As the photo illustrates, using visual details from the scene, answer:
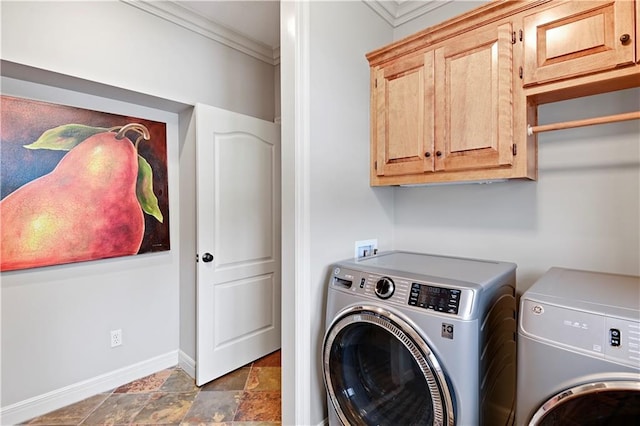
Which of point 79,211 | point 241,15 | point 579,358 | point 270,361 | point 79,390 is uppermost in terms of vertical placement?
point 241,15

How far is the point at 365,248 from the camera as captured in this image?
181 centimetres

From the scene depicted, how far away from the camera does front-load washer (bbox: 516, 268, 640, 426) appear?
77cm

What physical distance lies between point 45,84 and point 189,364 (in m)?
2.11

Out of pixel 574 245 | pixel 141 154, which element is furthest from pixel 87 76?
pixel 574 245

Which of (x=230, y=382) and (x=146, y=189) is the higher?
(x=146, y=189)

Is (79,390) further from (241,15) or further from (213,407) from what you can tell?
(241,15)

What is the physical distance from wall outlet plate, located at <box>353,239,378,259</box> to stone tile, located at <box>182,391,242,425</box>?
1.26 metres

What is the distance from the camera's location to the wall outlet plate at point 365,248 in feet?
5.74

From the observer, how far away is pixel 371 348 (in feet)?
4.24

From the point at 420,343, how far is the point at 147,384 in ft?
6.79

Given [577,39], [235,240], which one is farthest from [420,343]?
[235,240]

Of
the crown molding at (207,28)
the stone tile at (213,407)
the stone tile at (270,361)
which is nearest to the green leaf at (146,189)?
the crown molding at (207,28)

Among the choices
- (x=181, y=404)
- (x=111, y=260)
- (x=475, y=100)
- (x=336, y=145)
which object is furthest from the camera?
(x=111, y=260)

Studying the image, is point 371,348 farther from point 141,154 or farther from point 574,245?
point 141,154
